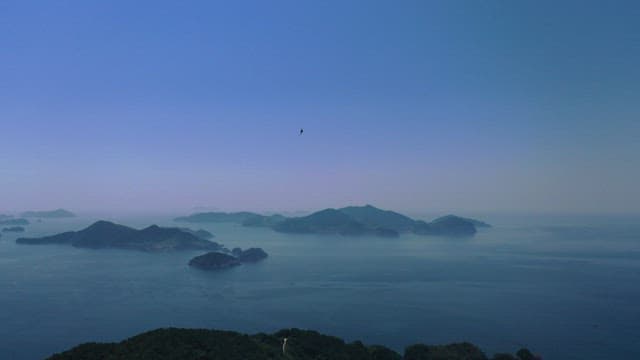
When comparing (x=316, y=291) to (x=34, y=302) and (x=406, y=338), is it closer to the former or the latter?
(x=406, y=338)

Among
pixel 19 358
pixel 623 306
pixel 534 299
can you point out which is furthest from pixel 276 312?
pixel 623 306

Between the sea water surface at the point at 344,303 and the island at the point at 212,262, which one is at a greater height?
the island at the point at 212,262

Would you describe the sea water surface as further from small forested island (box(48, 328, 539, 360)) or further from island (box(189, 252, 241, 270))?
small forested island (box(48, 328, 539, 360))

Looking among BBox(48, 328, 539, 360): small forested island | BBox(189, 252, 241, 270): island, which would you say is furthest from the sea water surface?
BBox(48, 328, 539, 360): small forested island

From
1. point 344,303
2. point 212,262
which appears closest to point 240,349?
point 344,303

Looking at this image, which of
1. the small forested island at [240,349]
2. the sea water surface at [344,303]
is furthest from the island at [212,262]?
the small forested island at [240,349]

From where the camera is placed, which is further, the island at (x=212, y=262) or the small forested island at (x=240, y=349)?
the island at (x=212, y=262)

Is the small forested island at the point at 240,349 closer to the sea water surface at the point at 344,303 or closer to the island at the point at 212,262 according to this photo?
the sea water surface at the point at 344,303
